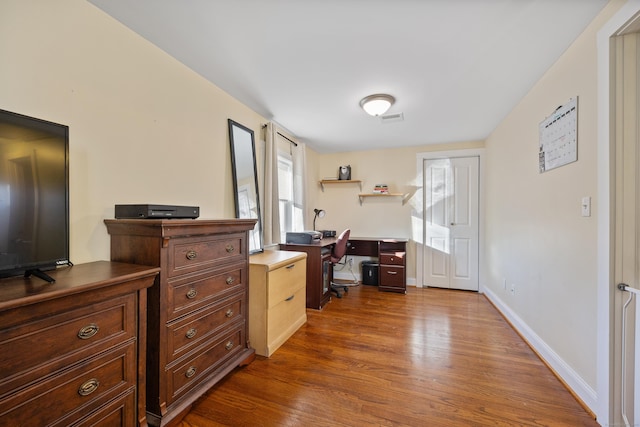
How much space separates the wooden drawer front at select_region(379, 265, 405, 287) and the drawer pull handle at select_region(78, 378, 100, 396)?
11.3ft

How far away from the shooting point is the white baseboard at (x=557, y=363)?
1.52 m

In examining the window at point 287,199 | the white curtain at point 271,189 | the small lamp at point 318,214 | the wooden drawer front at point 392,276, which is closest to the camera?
the white curtain at point 271,189

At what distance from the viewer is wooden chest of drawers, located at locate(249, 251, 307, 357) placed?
2107 mm

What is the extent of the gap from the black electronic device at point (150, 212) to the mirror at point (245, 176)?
97 centimetres

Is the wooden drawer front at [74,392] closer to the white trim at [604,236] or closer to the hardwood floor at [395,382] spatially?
the hardwood floor at [395,382]

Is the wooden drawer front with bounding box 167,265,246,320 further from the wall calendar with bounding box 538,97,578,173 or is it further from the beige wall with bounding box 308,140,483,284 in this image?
the beige wall with bounding box 308,140,483,284

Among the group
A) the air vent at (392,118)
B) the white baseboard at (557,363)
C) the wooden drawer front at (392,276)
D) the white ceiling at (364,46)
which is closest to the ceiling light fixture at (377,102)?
the white ceiling at (364,46)

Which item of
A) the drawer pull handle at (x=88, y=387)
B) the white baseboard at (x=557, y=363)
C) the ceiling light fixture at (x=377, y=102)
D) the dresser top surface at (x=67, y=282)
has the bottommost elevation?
the white baseboard at (x=557, y=363)

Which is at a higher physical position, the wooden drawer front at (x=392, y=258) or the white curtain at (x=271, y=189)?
the white curtain at (x=271, y=189)

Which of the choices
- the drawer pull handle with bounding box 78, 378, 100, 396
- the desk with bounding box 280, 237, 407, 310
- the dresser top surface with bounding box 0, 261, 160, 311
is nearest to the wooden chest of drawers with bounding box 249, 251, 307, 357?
the desk with bounding box 280, 237, 407, 310

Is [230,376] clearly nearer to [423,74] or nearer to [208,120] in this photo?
[208,120]

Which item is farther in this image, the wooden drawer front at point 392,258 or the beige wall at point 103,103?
the wooden drawer front at point 392,258

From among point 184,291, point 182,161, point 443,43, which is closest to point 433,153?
point 443,43

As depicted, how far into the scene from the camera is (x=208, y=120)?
2.26 meters
